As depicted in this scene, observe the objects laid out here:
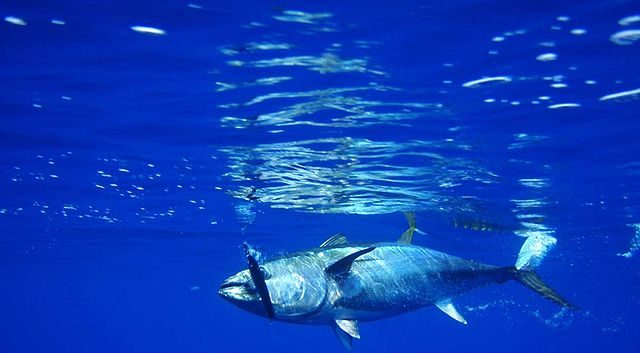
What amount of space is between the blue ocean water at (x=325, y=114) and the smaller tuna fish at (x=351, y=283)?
3928 millimetres

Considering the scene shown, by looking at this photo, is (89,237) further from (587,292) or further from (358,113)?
(587,292)

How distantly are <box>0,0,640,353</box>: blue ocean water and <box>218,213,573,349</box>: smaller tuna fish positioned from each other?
393cm

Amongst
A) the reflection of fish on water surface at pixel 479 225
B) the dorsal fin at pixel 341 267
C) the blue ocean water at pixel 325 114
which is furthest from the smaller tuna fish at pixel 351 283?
the reflection of fish on water surface at pixel 479 225

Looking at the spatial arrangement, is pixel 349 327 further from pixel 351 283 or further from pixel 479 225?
pixel 479 225

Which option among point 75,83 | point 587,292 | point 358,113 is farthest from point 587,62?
point 587,292

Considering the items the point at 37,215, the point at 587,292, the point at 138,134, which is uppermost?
the point at 138,134

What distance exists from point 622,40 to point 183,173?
564 inches

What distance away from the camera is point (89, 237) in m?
33.5

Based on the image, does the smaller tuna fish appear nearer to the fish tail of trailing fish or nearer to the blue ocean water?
the fish tail of trailing fish

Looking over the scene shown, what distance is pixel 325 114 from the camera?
12.8m

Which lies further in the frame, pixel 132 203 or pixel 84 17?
pixel 132 203

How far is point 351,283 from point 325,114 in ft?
21.6

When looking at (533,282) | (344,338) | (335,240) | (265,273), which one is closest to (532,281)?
(533,282)

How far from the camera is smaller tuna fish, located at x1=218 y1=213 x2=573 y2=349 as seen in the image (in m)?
6.20
